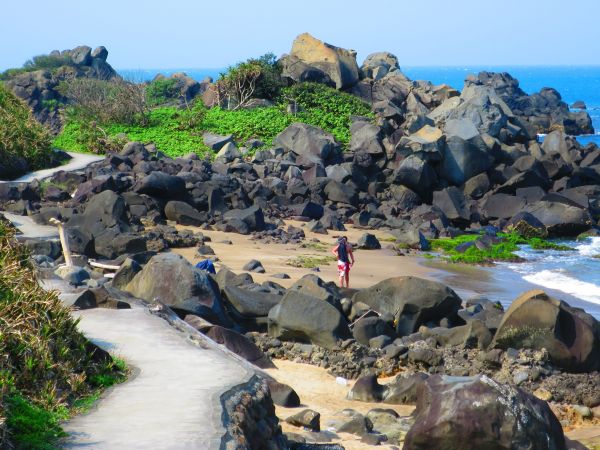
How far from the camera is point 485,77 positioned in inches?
3403

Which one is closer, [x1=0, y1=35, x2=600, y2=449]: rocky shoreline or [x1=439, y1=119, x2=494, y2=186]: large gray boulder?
[x1=0, y1=35, x2=600, y2=449]: rocky shoreline

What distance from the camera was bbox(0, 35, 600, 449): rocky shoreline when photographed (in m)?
12.3

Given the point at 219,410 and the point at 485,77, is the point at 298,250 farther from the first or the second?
the point at 485,77

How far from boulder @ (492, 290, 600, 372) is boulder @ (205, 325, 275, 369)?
3540 millimetres

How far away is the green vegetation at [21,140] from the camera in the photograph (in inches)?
1201

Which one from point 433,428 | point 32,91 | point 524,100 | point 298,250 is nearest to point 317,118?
point 298,250

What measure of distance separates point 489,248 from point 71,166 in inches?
565

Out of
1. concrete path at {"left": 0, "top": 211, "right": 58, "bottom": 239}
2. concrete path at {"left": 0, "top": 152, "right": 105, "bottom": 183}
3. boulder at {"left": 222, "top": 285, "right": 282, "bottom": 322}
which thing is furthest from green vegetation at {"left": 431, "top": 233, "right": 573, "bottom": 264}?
concrete path at {"left": 0, "top": 152, "right": 105, "bottom": 183}

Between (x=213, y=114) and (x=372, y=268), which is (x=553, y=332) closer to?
(x=372, y=268)

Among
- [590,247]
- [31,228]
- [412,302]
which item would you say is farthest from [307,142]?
Result: [412,302]

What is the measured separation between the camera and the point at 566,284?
2284cm

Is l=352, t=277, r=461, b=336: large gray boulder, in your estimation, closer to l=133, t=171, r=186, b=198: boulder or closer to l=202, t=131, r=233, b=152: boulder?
l=133, t=171, r=186, b=198: boulder

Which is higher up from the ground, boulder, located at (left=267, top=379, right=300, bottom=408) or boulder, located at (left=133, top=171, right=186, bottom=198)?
boulder, located at (left=133, top=171, right=186, bottom=198)

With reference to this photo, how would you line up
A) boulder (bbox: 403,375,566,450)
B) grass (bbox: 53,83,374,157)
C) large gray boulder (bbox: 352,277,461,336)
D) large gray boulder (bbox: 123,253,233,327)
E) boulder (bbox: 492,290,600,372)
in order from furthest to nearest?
grass (bbox: 53,83,374,157), large gray boulder (bbox: 352,277,461,336), large gray boulder (bbox: 123,253,233,327), boulder (bbox: 492,290,600,372), boulder (bbox: 403,375,566,450)
